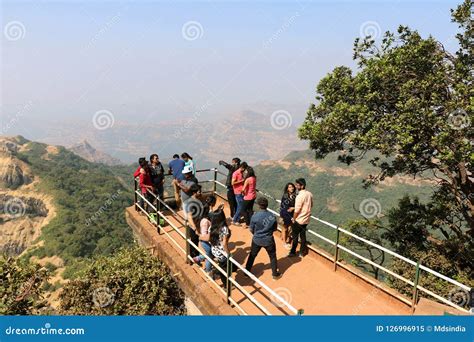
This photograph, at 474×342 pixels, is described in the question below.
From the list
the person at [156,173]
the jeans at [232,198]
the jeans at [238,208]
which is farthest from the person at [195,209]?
the person at [156,173]

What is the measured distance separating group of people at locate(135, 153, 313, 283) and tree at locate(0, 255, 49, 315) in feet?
10.8

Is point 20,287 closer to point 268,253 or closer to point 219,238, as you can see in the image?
point 219,238

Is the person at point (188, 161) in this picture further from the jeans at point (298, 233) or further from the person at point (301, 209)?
the jeans at point (298, 233)

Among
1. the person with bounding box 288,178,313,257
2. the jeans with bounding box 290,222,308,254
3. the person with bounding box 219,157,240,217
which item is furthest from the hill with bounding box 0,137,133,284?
the person with bounding box 288,178,313,257

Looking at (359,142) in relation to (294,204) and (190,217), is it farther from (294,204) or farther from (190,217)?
(190,217)

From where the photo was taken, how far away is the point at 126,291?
7.28 metres

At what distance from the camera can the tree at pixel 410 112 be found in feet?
30.2

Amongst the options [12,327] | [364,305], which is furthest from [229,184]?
[12,327]

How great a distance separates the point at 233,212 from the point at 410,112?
19.8 feet

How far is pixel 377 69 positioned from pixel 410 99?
1.66 metres

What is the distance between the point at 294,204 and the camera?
7426mm

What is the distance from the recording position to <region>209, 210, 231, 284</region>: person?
608cm

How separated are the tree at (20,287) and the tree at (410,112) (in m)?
9.66

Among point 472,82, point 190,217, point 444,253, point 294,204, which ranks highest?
point 472,82
